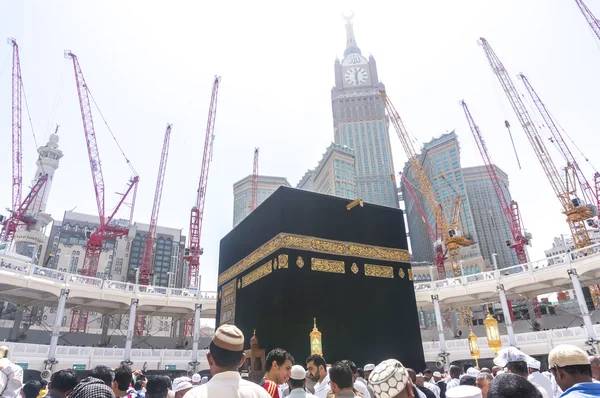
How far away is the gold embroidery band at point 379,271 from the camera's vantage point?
13.1 m

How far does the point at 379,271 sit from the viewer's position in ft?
43.5

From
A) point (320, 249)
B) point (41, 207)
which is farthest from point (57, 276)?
point (41, 207)

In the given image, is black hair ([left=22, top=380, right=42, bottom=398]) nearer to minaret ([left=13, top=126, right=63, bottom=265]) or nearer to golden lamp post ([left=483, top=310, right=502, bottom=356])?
golden lamp post ([left=483, top=310, right=502, bottom=356])

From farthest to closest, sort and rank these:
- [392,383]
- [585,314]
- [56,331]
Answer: [56,331]
[585,314]
[392,383]

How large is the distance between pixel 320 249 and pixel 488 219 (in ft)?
228

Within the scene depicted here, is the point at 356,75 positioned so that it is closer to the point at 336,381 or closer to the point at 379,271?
the point at 379,271

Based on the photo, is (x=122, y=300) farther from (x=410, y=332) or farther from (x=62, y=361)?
(x=410, y=332)

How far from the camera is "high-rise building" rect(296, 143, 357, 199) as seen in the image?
255 ft

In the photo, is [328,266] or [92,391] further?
[328,266]

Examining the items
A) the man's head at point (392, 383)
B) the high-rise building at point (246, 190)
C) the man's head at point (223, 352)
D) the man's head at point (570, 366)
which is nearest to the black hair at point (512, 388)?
the man's head at point (392, 383)

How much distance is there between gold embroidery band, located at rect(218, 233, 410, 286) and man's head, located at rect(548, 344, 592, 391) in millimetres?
9735

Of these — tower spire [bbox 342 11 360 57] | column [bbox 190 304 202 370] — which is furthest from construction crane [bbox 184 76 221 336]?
tower spire [bbox 342 11 360 57]

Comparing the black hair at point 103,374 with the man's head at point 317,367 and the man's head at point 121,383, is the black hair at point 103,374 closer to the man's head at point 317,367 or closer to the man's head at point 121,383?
the man's head at point 121,383

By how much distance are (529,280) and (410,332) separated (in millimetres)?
16005
